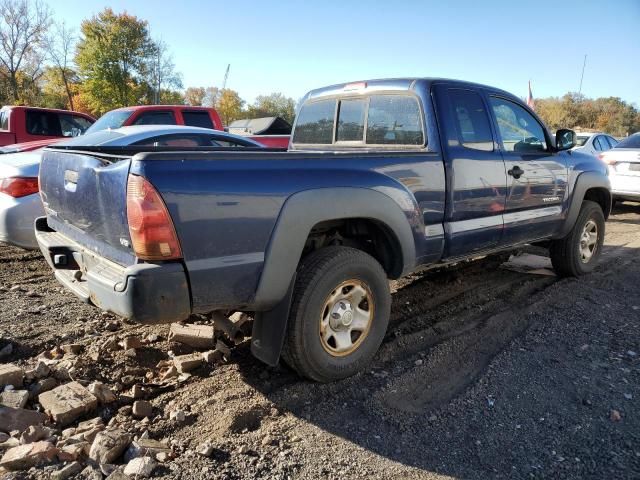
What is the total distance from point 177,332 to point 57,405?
1001mm

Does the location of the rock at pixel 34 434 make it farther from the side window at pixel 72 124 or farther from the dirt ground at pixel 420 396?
the side window at pixel 72 124

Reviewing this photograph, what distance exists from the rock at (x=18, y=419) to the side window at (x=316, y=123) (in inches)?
125

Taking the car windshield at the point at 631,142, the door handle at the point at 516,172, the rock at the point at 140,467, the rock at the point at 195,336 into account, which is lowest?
the rock at the point at 140,467

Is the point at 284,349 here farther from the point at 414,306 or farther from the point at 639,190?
the point at 639,190

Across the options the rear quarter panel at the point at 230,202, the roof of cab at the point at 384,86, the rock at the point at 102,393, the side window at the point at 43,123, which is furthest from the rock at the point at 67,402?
the side window at the point at 43,123

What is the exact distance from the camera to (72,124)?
1078 cm

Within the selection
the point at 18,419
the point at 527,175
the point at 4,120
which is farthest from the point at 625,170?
the point at 4,120

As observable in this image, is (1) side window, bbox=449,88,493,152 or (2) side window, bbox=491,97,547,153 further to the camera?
(2) side window, bbox=491,97,547,153

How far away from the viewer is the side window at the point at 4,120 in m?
A: 10.1

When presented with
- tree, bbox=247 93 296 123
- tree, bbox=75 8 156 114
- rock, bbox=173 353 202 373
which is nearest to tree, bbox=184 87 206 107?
tree, bbox=247 93 296 123

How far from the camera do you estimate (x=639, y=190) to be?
363 inches

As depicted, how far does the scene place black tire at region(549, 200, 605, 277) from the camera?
5281 mm

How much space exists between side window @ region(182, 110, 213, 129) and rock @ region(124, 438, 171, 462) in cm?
778

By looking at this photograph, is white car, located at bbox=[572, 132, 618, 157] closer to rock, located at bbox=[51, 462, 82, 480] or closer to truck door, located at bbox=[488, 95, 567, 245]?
truck door, located at bbox=[488, 95, 567, 245]
